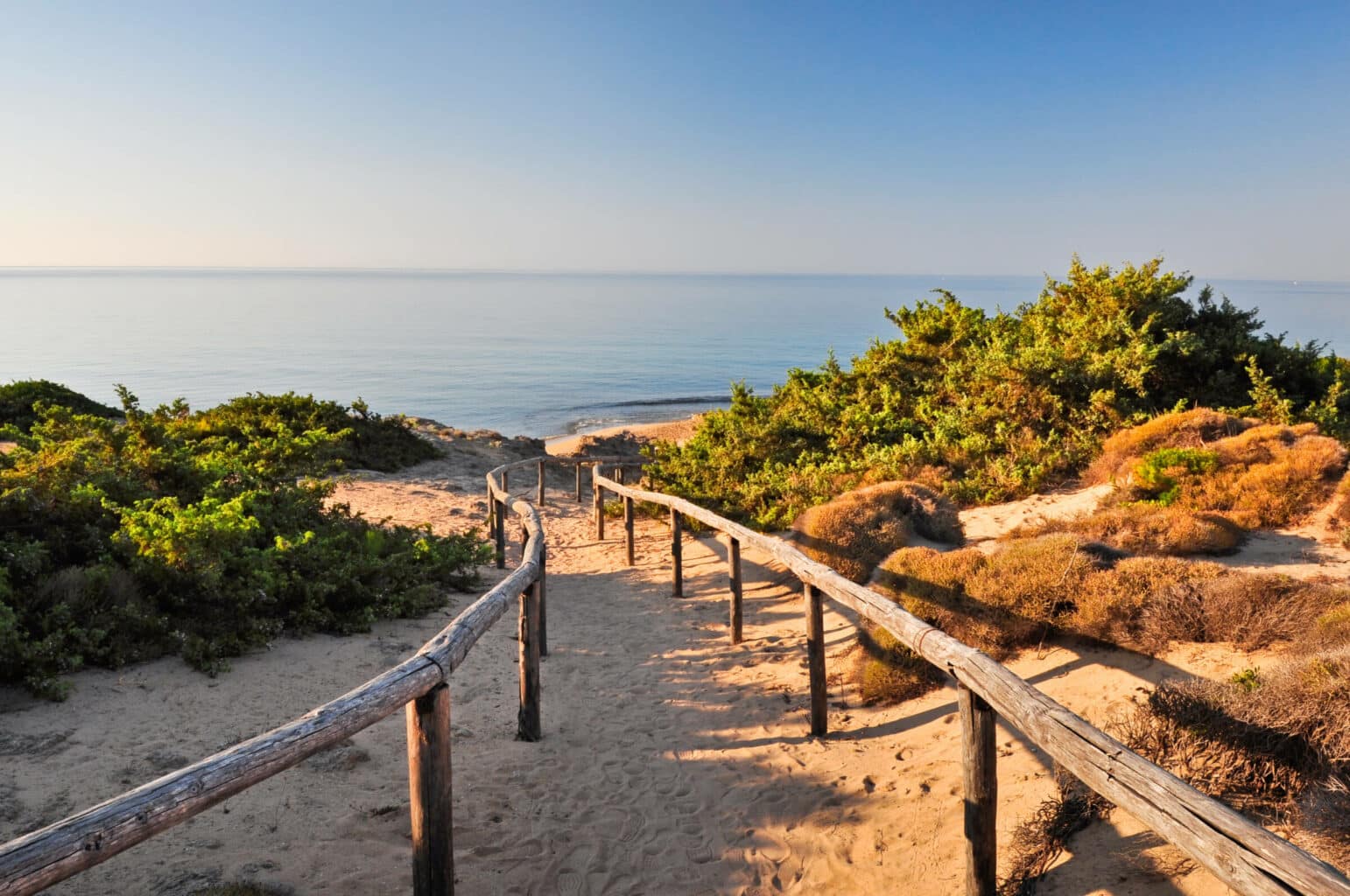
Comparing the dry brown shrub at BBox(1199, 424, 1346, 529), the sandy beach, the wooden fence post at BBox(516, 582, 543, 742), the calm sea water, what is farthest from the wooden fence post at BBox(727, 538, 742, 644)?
the calm sea water

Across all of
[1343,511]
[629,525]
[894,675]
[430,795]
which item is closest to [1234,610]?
[894,675]

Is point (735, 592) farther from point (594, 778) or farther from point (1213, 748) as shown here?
point (1213, 748)

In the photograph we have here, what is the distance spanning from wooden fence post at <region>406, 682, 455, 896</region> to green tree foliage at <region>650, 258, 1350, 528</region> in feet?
23.2

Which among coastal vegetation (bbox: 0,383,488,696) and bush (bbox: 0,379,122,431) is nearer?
coastal vegetation (bbox: 0,383,488,696)

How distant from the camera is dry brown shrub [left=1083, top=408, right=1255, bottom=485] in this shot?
9344mm

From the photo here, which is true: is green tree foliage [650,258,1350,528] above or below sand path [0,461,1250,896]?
above

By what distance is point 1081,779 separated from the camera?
2.96 metres

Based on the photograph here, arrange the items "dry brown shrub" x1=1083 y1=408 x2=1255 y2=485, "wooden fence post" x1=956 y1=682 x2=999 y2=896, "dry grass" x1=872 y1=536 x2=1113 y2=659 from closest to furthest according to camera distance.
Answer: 1. "wooden fence post" x1=956 y1=682 x2=999 y2=896
2. "dry grass" x1=872 y1=536 x2=1113 y2=659
3. "dry brown shrub" x1=1083 y1=408 x2=1255 y2=485

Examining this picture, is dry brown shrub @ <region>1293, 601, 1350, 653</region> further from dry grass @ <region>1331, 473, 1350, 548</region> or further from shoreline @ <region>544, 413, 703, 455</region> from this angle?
shoreline @ <region>544, 413, 703, 455</region>

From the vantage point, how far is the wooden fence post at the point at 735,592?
7.40 meters

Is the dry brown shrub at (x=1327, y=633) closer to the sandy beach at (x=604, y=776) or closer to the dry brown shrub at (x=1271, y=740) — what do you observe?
the sandy beach at (x=604, y=776)

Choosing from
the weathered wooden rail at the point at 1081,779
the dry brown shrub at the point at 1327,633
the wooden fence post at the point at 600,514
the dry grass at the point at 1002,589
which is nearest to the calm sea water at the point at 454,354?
the wooden fence post at the point at 600,514

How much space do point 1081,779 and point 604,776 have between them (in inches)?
123

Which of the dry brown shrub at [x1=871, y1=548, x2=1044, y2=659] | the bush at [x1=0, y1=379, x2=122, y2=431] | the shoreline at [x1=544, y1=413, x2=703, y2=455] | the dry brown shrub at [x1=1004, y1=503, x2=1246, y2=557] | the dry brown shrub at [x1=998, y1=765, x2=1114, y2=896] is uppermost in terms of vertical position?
the bush at [x1=0, y1=379, x2=122, y2=431]
